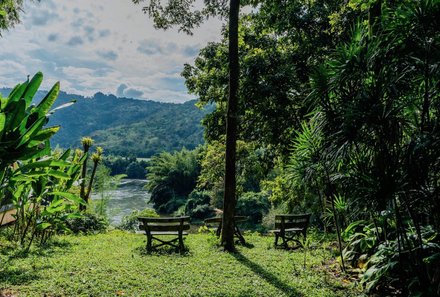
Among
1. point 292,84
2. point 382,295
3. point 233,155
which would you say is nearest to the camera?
point 382,295

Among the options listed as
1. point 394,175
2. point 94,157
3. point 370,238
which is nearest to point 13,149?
point 394,175

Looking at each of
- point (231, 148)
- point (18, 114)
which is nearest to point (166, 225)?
point (231, 148)

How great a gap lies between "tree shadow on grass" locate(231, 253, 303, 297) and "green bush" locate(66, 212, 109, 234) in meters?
6.88

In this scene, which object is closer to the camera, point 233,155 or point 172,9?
point 233,155

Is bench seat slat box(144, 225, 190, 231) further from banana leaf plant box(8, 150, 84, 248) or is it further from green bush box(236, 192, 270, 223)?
green bush box(236, 192, 270, 223)

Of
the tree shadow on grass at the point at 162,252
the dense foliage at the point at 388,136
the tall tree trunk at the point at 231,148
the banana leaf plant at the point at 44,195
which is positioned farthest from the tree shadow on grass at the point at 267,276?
the banana leaf plant at the point at 44,195

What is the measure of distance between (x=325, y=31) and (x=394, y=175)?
9.39 meters

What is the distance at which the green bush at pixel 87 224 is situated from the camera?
37.5 ft

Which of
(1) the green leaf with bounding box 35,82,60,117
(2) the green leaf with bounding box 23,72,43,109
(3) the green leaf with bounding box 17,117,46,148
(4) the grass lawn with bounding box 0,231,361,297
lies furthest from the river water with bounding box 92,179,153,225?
(3) the green leaf with bounding box 17,117,46,148

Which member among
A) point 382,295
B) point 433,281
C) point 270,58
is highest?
point 270,58

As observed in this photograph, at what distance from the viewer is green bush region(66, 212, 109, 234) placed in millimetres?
11420

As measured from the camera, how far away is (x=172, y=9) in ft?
28.2

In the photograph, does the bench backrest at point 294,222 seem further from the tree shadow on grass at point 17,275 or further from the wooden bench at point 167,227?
the tree shadow on grass at point 17,275

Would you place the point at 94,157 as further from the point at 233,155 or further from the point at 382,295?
the point at 382,295
